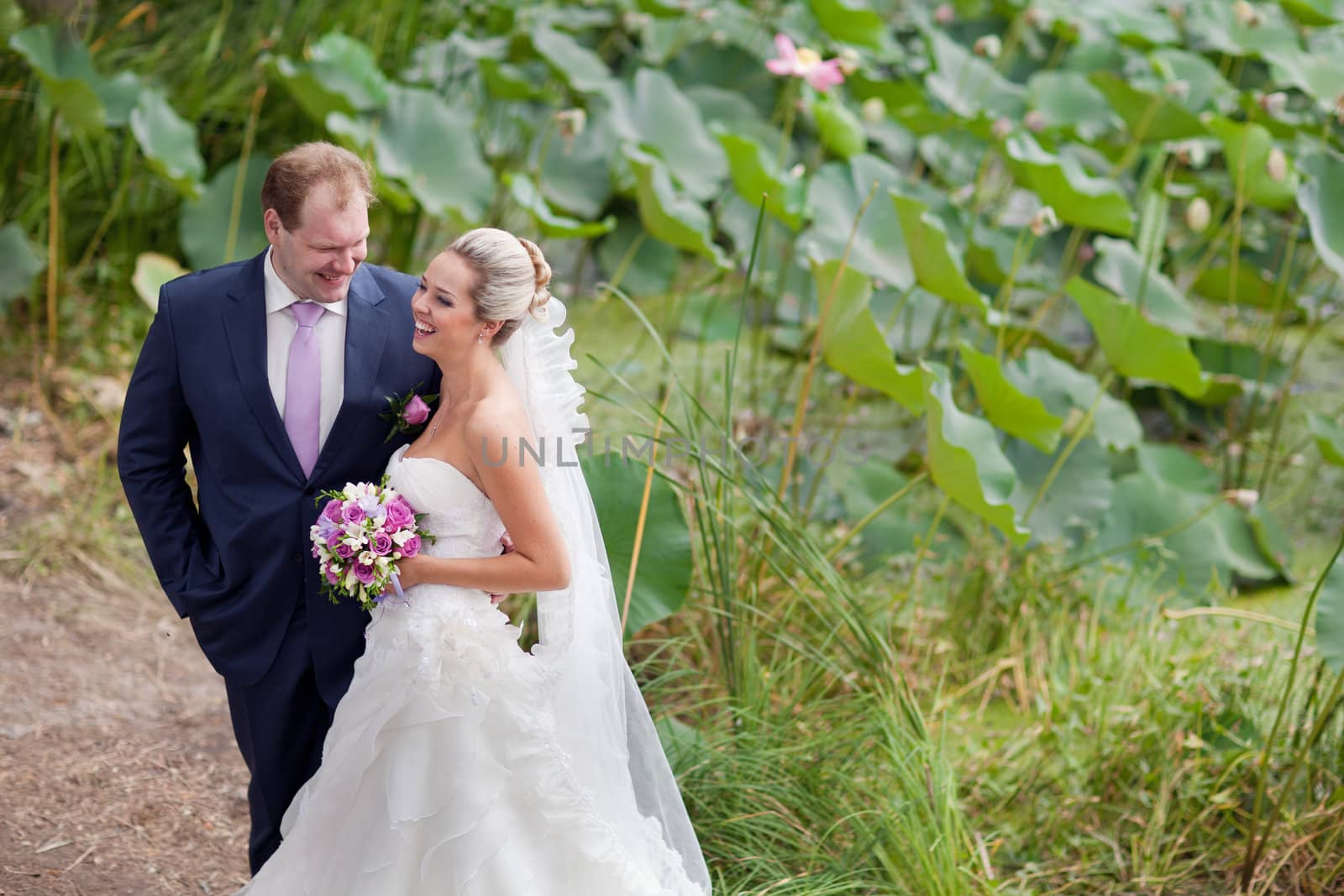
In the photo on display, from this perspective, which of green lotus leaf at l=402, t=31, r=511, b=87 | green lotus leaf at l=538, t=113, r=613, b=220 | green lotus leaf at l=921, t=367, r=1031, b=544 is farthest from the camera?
green lotus leaf at l=402, t=31, r=511, b=87

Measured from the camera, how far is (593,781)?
209cm

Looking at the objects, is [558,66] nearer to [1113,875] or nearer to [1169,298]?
[1169,298]

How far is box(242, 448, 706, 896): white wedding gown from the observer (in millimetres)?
1958

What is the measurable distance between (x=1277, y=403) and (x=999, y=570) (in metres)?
1.74

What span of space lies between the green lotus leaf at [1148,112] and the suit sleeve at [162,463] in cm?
357

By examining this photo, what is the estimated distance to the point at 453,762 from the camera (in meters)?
1.96

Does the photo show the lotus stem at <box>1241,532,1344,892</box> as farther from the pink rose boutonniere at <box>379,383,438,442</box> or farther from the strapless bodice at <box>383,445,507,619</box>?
the pink rose boutonniere at <box>379,383,438,442</box>

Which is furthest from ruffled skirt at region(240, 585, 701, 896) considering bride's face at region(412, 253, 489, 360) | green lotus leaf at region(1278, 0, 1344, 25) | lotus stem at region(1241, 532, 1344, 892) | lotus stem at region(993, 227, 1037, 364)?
green lotus leaf at region(1278, 0, 1344, 25)

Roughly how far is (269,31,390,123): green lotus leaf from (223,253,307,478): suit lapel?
2.24 meters

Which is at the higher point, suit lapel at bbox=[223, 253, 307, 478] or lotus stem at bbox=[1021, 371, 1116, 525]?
suit lapel at bbox=[223, 253, 307, 478]

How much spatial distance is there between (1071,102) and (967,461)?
8.56 ft

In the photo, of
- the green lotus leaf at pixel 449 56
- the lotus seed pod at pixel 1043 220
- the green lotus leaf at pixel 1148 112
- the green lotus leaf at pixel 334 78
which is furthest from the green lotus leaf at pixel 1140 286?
the green lotus leaf at pixel 334 78

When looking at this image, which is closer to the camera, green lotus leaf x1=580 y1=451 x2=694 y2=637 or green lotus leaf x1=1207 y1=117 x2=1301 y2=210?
green lotus leaf x1=580 y1=451 x2=694 y2=637

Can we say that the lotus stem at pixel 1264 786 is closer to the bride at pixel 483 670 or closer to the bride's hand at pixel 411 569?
the bride at pixel 483 670
